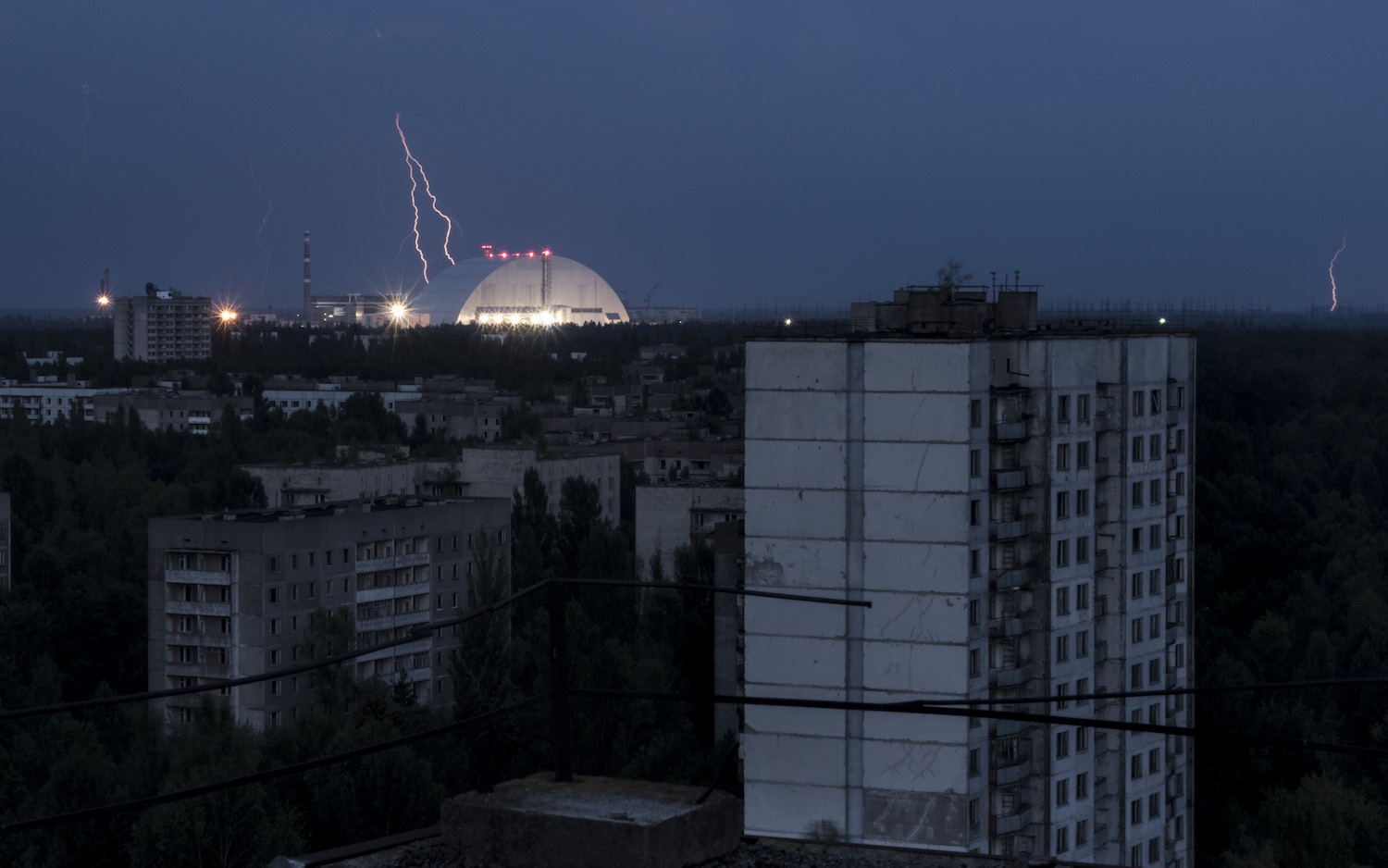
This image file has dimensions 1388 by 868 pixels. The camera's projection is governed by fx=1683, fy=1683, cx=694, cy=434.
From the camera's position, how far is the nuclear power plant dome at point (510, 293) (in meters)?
63.8

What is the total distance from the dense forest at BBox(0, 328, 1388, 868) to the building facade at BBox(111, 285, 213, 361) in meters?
28.3

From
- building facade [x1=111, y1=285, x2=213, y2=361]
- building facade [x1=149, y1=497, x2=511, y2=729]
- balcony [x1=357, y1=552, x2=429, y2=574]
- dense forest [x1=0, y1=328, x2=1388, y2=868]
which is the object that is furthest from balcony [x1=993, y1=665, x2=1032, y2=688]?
building facade [x1=111, y1=285, x2=213, y2=361]

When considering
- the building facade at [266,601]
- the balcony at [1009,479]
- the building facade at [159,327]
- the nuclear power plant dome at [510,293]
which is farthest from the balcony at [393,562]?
the nuclear power plant dome at [510,293]

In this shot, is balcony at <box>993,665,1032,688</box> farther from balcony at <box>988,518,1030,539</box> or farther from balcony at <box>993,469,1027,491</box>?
balcony at <box>993,469,1027,491</box>

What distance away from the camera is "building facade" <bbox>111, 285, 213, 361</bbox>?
48844 millimetres

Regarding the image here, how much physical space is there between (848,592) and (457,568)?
6344 millimetres

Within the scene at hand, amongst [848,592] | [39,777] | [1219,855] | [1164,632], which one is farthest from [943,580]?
[39,777]

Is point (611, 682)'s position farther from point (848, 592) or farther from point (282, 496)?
point (282, 496)

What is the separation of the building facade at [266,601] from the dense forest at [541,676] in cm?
47

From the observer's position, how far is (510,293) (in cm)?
6475

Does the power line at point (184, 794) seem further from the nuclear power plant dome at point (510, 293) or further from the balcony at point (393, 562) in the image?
the nuclear power plant dome at point (510, 293)

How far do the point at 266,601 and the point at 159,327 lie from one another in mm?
39682

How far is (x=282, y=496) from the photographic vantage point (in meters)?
15.8

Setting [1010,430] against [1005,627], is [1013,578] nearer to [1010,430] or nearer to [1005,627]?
[1005,627]
